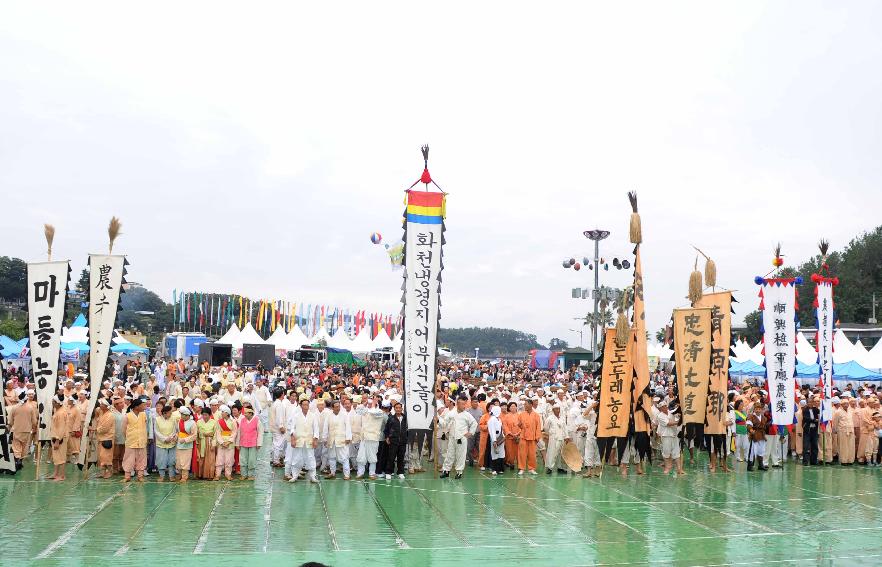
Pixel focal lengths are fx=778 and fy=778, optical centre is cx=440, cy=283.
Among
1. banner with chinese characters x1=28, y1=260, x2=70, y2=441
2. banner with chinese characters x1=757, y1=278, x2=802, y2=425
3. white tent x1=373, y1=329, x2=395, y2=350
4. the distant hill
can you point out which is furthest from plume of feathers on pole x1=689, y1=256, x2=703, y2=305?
the distant hill

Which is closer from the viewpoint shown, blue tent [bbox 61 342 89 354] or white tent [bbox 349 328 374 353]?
blue tent [bbox 61 342 89 354]

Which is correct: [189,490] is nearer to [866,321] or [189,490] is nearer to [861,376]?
[861,376]

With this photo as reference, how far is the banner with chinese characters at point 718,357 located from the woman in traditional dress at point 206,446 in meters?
8.71

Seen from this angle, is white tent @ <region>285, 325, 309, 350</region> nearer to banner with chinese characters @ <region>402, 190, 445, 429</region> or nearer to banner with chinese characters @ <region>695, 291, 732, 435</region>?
banner with chinese characters @ <region>402, 190, 445, 429</region>

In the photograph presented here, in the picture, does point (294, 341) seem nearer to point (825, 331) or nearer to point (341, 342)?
point (341, 342)

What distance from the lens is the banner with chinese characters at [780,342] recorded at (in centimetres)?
1540

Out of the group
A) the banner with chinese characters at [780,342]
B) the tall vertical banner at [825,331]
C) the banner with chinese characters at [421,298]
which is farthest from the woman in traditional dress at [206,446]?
the tall vertical banner at [825,331]

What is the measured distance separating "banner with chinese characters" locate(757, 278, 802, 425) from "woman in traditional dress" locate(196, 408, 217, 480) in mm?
10518

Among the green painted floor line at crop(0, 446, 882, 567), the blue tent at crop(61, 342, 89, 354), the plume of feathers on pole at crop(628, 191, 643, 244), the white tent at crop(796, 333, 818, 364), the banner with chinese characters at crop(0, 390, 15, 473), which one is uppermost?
the plume of feathers on pole at crop(628, 191, 643, 244)

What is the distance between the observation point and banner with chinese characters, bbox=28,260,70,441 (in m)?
12.4

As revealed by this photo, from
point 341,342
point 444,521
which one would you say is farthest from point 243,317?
→ point 444,521

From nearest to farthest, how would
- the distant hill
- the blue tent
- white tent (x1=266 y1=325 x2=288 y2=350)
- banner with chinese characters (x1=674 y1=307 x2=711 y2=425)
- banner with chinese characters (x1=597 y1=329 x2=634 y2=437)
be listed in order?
banner with chinese characters (x1=597 y1=329 x2=634 y2=437) → banner with chinese characters (x1=674 y1=307 x2=711 y2=425) → the blue tent → white tent (x1=266 y1=325 x2=288 y2=350) → the distant hill

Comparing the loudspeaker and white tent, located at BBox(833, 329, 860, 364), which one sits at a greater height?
white tent, located at BBox(833, 329, 860, 364)

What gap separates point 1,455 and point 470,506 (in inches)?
299
